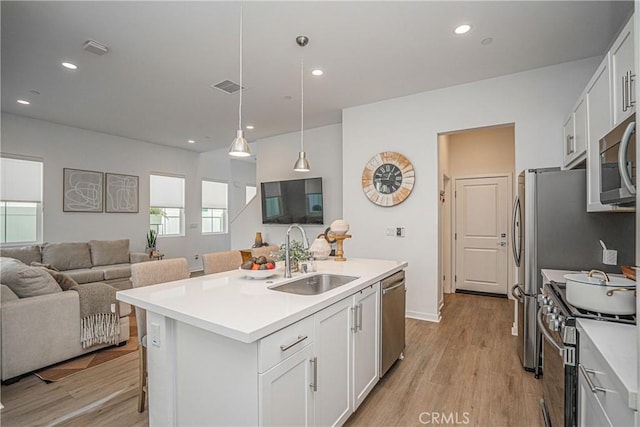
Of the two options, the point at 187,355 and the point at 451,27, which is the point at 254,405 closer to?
the point at 187,355

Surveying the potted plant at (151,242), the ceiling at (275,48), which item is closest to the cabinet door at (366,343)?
the ceiling at (275,48)

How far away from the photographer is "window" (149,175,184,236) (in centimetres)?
683

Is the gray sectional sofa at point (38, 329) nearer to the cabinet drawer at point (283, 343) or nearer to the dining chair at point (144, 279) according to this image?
the dining chair at point (144, 279)

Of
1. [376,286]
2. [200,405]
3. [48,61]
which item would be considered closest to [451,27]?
[376,286]

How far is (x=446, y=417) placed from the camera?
2.06 metres

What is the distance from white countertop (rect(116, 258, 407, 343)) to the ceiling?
6.71 ft

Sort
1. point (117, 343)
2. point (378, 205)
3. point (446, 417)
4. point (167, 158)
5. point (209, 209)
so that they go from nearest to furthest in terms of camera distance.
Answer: point (446, 417), point (117, 343), point (378, 205), point (167, 158), point (209, 209)

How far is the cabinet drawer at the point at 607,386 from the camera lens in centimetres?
91

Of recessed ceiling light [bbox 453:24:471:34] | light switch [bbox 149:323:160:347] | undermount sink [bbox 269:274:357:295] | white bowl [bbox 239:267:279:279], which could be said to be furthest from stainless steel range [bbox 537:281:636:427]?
recessed ceiling light [bbox 453:24:471:34]

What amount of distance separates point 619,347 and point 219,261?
260 centimetres

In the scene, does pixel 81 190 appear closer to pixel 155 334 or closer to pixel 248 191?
pixel 248 191

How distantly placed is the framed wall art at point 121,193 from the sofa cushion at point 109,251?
0.80 meters

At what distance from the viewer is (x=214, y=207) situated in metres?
8.41

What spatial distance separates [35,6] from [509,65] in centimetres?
423
